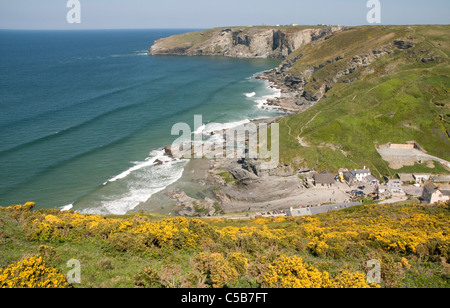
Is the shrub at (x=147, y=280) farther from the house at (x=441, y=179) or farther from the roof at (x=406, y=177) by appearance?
the house at (x=441, y=179)

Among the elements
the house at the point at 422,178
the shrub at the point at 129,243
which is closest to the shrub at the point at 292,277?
the shrub at the point at 129,243

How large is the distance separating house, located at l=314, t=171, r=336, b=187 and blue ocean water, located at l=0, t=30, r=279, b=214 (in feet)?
90.9

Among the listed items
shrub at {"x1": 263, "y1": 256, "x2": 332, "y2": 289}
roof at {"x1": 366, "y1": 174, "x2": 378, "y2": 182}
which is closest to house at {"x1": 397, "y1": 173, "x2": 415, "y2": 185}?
roof at {"x1": 366, "y1": 174, "x2": 378, "y2": 182}

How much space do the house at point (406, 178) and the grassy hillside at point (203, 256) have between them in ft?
81.0

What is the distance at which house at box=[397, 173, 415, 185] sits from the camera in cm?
5470

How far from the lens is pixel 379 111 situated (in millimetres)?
72375

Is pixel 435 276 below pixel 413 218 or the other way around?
the other way around

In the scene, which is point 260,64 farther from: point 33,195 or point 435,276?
point 435,276

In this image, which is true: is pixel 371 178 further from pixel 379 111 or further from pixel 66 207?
pixel 66 207

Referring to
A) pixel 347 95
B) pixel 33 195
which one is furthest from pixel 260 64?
pixel 33 195

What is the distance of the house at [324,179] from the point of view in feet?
180

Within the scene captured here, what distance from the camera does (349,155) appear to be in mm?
61906
